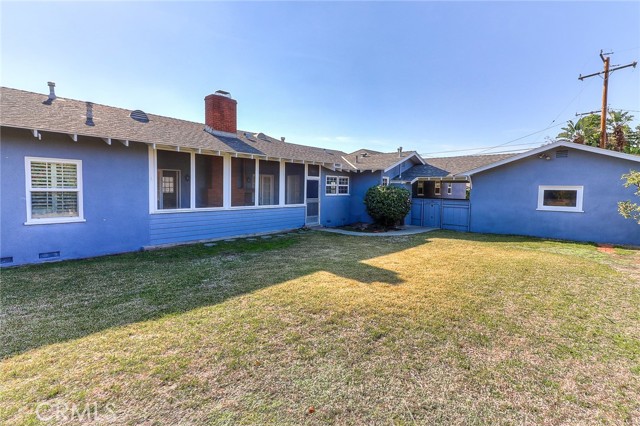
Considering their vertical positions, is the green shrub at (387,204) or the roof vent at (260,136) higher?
the roof vent at (260,136)

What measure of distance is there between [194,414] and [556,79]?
Result: 75.5 ft

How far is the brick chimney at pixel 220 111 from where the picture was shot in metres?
12.1

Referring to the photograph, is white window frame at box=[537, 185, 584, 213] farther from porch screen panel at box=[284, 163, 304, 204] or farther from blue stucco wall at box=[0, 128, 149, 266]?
blue stucco wall at box=[0, 128, 149, 266]

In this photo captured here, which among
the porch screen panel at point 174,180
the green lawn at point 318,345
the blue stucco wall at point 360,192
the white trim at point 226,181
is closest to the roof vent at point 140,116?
the porch screen panel at point 174,180

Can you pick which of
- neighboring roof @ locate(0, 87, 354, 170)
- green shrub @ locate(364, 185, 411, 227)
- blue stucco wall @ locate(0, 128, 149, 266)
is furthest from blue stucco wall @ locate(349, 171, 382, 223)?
blue stucco wall @ locate(0, 128, 149, 266)

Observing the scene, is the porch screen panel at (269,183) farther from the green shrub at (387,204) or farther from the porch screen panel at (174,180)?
the green shrub at (387,204)

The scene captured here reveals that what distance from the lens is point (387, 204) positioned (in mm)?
13312

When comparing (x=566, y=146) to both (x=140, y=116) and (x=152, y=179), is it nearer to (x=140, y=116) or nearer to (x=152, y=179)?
(x=152, y=179)

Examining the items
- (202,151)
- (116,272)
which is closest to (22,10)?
(202,151)

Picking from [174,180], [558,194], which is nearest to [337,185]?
[174,180]

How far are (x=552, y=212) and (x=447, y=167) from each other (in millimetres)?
6111

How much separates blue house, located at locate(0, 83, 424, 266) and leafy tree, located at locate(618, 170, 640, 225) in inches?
400

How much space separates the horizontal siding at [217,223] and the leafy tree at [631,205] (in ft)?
36.0

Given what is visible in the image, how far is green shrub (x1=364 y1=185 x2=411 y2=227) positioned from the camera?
13.3m
